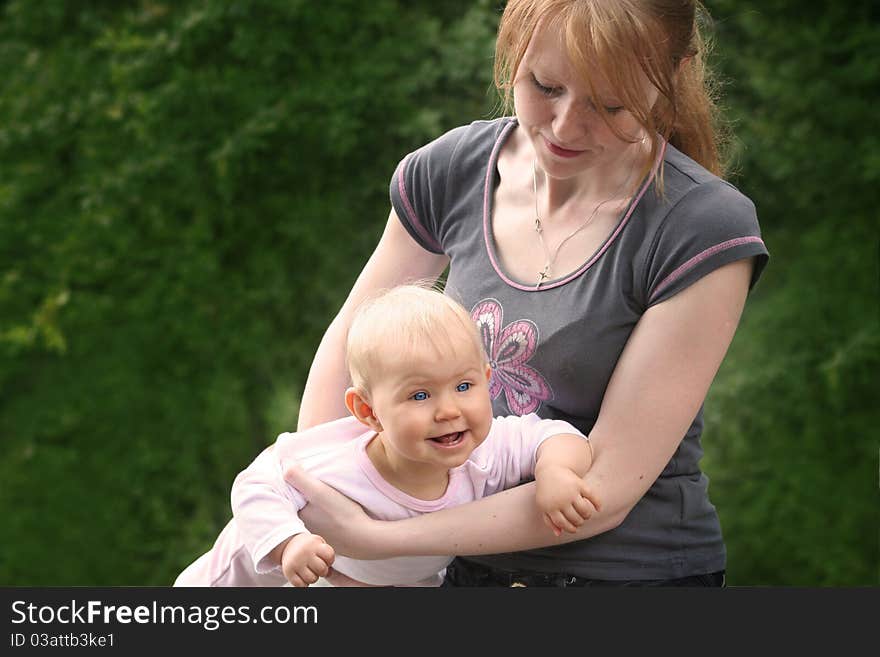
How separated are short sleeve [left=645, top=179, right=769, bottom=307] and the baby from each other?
0.29 meters

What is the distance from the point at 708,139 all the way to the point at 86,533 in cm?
270

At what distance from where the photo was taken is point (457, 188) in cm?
222

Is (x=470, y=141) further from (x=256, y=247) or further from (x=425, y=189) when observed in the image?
(x=256, y=247)

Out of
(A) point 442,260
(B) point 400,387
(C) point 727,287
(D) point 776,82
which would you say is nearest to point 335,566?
(B) point 400,387

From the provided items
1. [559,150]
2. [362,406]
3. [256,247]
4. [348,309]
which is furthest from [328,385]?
[256,247]

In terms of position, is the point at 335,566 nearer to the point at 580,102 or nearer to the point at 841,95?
the point at 580,102

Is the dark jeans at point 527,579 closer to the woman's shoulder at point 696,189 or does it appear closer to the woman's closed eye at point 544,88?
the woman's shoulder at point 696,189

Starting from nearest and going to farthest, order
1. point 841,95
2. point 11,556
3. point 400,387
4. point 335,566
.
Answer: point 400,387
point 335,566
point 841,95
point 11,556

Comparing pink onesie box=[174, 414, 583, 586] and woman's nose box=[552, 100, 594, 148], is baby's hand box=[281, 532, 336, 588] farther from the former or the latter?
woman's nose box=[552, 100, 594, 148]

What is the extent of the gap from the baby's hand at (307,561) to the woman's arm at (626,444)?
0.11m

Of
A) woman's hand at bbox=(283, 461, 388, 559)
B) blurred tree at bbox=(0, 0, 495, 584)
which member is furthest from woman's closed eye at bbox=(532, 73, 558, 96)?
blurred tree at bbox=(0, 0, 495, 584)

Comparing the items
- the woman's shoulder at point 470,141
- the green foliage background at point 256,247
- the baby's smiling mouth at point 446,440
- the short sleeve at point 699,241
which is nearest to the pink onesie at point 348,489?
the baby's smiling mouth at point 446,440

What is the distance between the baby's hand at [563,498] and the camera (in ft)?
6.11

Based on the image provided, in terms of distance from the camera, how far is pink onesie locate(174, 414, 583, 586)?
192 cm
